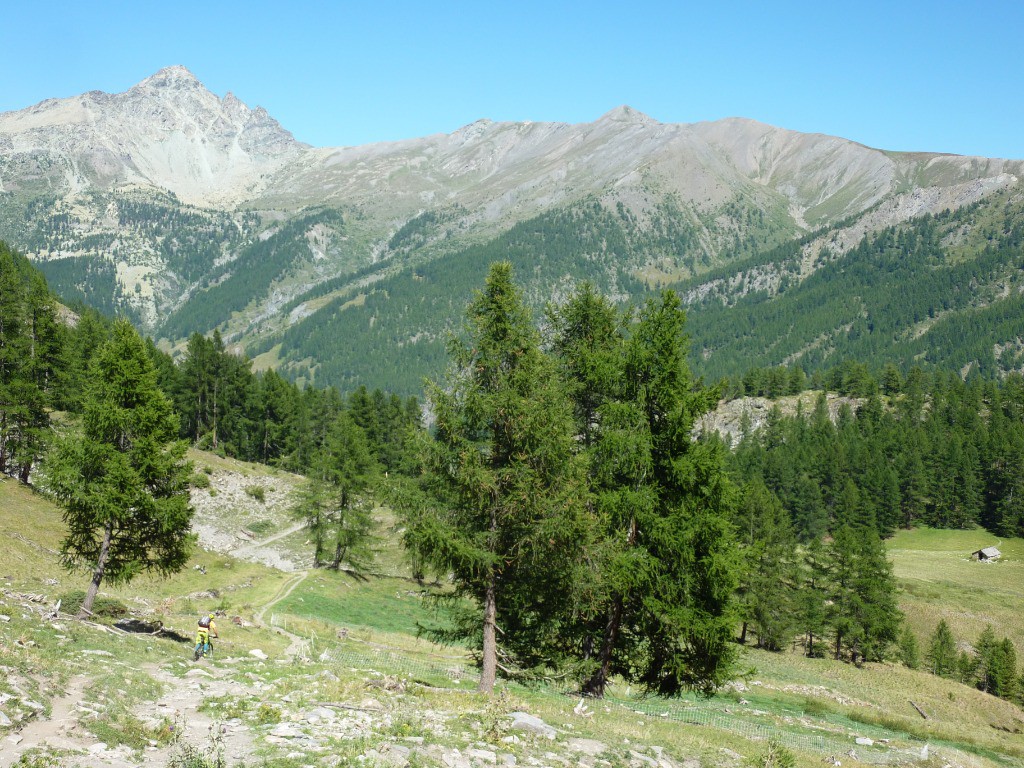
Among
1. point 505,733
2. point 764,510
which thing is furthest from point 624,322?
point 764,510

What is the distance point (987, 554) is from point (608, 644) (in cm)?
10327

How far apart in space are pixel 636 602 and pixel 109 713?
13.6m

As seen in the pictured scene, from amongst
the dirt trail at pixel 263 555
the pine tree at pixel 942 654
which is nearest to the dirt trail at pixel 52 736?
the dirt trail at pixel 263 555

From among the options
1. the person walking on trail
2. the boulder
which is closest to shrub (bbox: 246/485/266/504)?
the person walking on trail

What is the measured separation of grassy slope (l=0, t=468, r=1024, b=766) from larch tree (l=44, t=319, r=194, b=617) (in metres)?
3.79

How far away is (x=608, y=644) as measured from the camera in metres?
21.2

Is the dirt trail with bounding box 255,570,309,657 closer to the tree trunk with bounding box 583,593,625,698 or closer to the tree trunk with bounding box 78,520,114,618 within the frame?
the tree trunk with bounding box 78,520,114,618

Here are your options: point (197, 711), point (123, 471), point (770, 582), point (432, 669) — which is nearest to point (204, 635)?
point (123, 471)

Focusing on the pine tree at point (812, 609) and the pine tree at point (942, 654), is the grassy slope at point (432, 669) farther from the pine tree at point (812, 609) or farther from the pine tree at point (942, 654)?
the pine tree at point (942, 654)

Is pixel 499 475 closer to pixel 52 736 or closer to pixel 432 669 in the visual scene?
pixel 52 736

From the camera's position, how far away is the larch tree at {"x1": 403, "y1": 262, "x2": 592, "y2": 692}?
18.7 metres

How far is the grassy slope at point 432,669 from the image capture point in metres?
17.2

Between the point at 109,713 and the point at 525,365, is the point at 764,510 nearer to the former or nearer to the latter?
the point at 525,365

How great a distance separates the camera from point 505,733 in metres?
14.5
